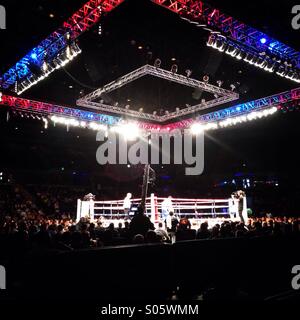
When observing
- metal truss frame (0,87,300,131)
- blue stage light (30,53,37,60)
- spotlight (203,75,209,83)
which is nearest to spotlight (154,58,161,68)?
spotlight (203,75,209,83)

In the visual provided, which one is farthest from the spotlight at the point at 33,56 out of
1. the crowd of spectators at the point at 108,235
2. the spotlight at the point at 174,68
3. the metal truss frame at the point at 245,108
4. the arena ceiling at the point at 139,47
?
the metal truss frame at the point at 245,108

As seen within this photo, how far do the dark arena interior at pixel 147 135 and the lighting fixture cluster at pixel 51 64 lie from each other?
41mm

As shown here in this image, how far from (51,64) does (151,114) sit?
6.38m

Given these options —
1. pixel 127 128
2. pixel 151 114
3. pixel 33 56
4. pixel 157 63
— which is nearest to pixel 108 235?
pixel 33 56

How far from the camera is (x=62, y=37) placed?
23.6 feet

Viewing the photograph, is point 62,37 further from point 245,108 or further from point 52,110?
point 245,108

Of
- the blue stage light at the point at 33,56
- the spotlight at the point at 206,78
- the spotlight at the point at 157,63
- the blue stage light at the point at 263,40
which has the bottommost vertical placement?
the blue stage light at the point at 33,56

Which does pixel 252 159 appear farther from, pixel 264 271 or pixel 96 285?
pixel 96 285

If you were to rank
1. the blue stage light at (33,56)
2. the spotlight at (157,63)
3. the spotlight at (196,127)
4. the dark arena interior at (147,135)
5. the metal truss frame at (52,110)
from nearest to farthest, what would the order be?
the dark arena interior at (147,135) < the blue stage light at (33,56) < the spotlight at (157,63) < the metal truss frame at (52,110) < the spotlight at (196,127)

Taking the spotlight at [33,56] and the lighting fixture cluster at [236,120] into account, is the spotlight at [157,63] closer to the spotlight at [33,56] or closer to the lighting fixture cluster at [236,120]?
the spotlight at [33,56]

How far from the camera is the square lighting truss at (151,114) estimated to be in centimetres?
986

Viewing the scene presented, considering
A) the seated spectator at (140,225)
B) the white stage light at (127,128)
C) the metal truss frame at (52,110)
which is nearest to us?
the seated spectator at (140,225)

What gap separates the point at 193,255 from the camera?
153 inches

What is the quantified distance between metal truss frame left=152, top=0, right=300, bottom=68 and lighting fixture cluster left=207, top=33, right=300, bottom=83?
22 cm
